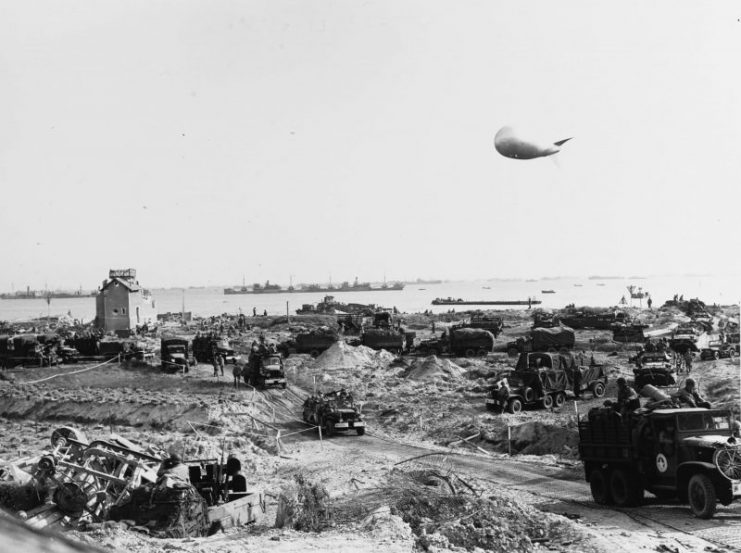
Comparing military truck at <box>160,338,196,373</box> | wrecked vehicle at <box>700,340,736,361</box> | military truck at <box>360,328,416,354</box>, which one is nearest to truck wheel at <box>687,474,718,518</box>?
wrecked vehicle at <box>700,340,736,361</box>

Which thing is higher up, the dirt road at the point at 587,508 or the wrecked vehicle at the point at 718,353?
the wrecked vehicle at the point at 718,353

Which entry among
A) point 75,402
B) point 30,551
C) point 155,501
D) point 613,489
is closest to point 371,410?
point 75,402

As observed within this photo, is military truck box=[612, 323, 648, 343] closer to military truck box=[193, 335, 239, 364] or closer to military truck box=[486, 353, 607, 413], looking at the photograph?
military truck box=[486, 353, 607, 413]

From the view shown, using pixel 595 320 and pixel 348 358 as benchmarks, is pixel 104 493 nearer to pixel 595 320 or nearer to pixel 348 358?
pixel 348 358

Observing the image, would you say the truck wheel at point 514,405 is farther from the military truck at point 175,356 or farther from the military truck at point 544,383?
the military truck at point 175,356

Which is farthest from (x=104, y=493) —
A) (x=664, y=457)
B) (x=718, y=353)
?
(x=718, y=353)

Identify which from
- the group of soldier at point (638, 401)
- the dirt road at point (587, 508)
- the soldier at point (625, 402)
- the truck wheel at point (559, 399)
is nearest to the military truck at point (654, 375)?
the truck wheel at point (559, 399)

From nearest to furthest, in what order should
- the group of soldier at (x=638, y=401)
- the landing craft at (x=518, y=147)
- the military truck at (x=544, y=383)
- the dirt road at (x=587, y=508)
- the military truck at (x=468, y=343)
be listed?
the dirt road at (x=587, y=508) < the group of soldier at (x=638, y=401) < the landing craft at (x=518, y=147) < the military truck at (x=544, y=383) < the military truck at (x=468, y=343)
